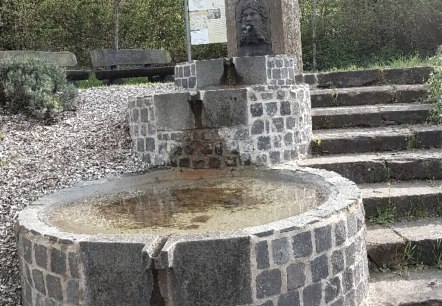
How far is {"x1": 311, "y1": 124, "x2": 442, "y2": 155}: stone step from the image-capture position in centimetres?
619

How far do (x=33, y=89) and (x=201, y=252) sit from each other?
182 inches

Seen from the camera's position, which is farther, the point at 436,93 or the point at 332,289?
the point at 436,93

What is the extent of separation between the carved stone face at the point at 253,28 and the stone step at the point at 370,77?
2.53ft

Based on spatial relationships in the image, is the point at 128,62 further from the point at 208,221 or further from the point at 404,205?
the point at 208,221

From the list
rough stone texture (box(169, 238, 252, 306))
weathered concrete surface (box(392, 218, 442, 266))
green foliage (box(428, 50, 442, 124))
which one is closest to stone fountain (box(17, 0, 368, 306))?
rough stone texture (box(169, 238, 252, 306))

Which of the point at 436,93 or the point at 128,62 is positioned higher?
the point at 128,62

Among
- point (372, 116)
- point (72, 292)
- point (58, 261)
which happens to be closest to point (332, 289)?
point (72, 292)

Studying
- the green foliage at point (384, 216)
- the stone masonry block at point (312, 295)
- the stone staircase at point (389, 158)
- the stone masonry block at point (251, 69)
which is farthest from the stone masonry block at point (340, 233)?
the stone masonry block at point (251, 69)

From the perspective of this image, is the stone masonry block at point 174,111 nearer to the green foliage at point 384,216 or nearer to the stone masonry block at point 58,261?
the green foliage at point 384,216

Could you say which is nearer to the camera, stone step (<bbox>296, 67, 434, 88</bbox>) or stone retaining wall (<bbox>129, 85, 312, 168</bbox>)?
stone retaining wall (<bbox>129, 85, 312, 168</bbox>)

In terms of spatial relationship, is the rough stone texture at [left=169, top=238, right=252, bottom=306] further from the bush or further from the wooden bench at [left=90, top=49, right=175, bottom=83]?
the wooden bench at [left=90, top=49, right=175, bottom=83]

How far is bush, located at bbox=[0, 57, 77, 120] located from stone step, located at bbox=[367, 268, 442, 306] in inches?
171

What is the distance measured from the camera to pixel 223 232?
3238mm

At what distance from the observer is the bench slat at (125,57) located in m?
11.0
